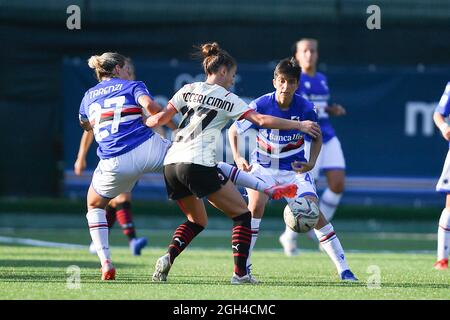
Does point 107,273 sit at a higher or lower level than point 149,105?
lower

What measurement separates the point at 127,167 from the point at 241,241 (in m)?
1.04

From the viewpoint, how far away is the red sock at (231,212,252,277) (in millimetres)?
7977

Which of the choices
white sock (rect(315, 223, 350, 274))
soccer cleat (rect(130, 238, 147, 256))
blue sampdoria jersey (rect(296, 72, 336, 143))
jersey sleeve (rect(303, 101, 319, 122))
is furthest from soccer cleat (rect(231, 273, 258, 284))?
blue sampdoria jersey (rect(296, 72, 336, 143))

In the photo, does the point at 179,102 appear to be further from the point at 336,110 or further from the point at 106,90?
the point at 336,110

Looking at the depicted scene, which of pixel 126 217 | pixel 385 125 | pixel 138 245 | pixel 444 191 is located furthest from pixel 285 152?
pixel 385 125

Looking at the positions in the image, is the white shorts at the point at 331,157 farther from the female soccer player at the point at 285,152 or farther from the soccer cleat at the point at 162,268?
the soccer cleat at the point at 162,268

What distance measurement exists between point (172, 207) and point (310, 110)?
6866mm

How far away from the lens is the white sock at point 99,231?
8180 mm

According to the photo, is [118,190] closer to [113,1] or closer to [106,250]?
[106,250]

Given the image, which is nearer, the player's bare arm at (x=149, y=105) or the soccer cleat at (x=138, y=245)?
the player's bare arm at (x=149, y=105)

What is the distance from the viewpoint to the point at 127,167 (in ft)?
26.8

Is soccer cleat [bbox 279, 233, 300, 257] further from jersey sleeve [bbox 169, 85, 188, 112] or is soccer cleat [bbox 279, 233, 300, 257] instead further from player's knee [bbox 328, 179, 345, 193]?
jersey sleeve [bbox 169, 85, 188, 112]

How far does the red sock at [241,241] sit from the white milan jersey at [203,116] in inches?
19.3

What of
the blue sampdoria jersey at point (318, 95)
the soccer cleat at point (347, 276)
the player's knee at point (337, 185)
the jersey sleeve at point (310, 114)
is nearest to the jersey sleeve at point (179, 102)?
the jersey sleeve at point (310, 114)
